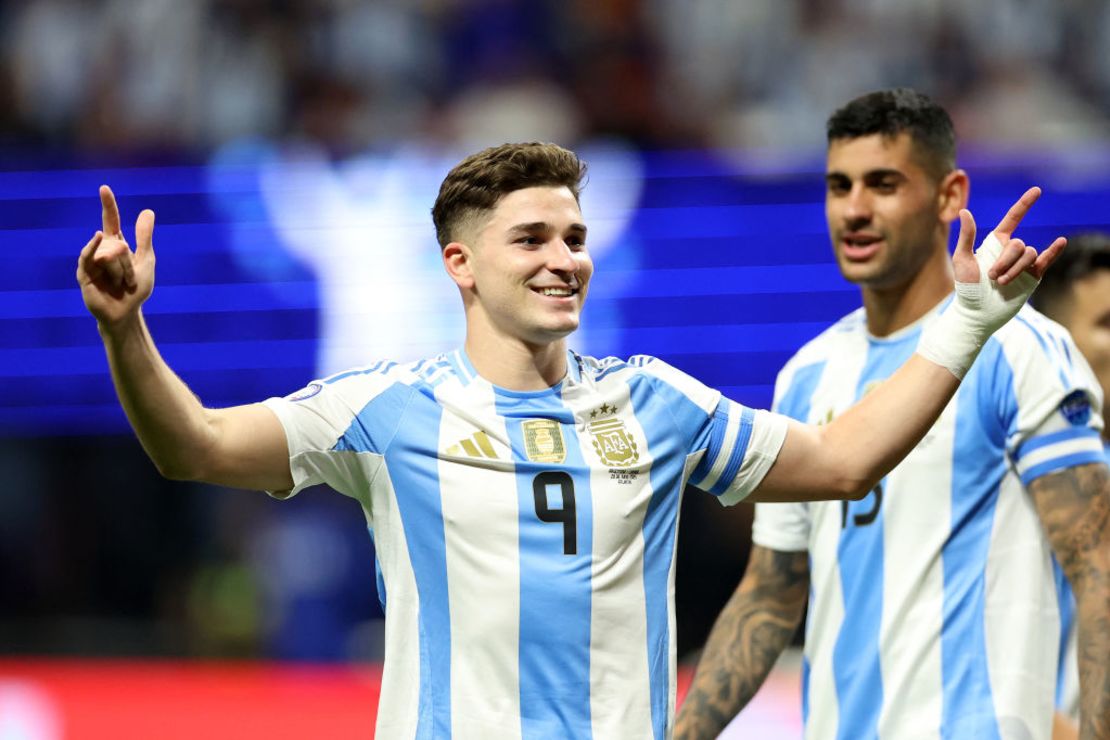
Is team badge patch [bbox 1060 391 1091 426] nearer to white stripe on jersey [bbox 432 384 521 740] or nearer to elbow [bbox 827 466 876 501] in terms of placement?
Result: elbow [bbox 827 466 876 501]

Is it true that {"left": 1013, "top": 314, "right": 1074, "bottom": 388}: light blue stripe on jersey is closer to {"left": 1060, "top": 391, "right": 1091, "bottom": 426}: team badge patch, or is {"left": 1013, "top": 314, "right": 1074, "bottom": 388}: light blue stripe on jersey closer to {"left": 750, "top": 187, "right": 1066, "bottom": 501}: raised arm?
{"left": 1060, "top": 391, "right": 1091, "bottom": 426}: team badge patch

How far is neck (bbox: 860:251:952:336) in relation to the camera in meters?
4.26

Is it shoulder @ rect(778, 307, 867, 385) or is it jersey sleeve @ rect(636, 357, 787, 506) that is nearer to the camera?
jersey sleeve @ rect(636, 357, 787, 506)

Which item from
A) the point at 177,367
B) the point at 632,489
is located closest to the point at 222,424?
the point at 632,489

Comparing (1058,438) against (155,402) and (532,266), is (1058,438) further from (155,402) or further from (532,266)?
(155,402)

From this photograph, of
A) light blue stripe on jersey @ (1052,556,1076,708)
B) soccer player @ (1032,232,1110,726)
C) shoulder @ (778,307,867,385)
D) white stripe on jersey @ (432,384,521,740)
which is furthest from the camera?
soccer player @ (1032,232,1110,726)

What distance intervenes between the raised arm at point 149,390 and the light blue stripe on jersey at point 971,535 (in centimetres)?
161

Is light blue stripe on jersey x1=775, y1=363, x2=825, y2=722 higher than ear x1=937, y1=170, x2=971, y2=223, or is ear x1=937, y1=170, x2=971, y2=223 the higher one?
ear x1=937, y1=170, x2=971, y2=223

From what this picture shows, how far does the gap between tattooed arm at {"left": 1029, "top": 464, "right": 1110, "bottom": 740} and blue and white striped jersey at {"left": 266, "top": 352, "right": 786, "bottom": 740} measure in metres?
0.92

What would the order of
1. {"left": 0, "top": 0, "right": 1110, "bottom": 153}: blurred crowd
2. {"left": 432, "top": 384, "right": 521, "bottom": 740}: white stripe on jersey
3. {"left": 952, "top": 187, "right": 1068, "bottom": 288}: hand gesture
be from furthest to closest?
1. {"left": 0, "top": 0, "right": 1110, "bottom": 153}: blurred crowd
2. {"left": 952, "top": 187, "right": 1068, "bottom": 288}: hand gesture
3. {"left": 432, "top": 384, "right": 521, "bottom": 740}: white stripe on jersey

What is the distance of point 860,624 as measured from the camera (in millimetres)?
4094

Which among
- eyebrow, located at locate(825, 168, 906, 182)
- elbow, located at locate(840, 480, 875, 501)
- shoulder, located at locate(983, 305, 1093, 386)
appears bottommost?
elbow, located at locate(840, 480, 875, 501)

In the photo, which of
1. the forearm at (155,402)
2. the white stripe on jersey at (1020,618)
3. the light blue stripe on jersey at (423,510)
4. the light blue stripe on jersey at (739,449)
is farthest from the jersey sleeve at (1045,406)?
the forearm at (155,402)

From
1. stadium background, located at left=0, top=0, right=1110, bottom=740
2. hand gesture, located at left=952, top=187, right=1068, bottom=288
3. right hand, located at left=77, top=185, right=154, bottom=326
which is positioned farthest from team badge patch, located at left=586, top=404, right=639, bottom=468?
stadium background, located at left=0, top=0, right=1110, bottom=740
